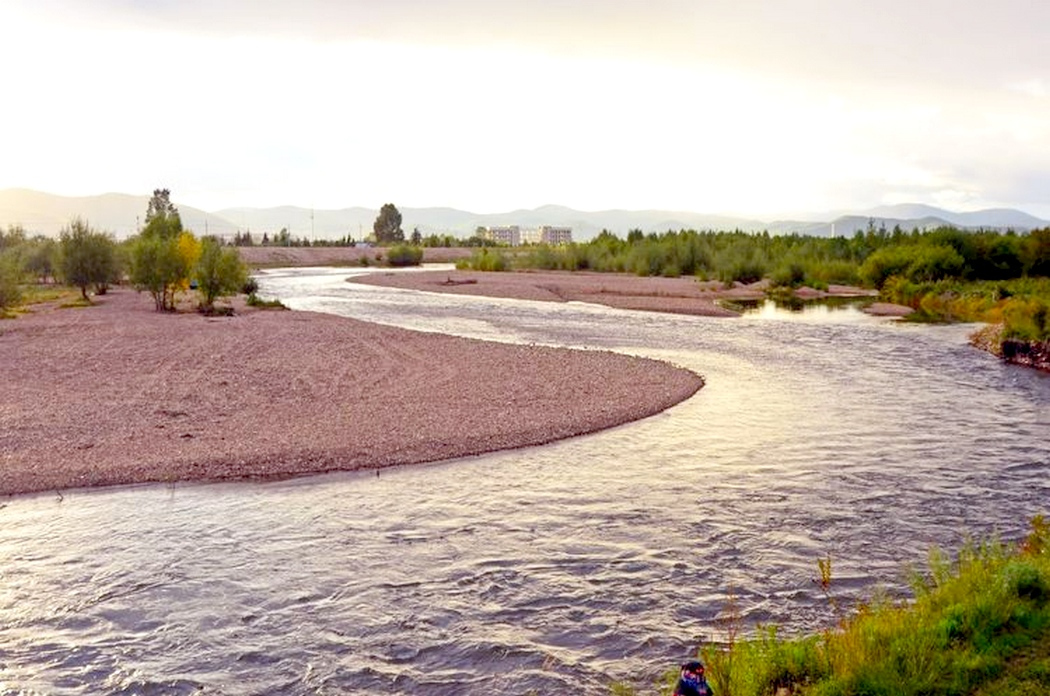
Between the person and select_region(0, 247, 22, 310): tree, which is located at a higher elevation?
select_region(0, 247, 22, 310): tree

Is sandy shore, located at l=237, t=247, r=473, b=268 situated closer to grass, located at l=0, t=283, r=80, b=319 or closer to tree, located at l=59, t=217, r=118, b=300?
grass, located at l=0, t=283, r=80, b=319

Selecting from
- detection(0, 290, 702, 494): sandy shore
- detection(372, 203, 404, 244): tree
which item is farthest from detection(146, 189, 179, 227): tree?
detection(0, 290, 702, 494): sandy shore

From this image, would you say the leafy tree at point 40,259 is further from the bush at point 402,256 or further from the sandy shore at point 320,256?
the bush at point 402,256

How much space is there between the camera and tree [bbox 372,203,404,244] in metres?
184

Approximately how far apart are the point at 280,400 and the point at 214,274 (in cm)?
2832

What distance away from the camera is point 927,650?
7.05m

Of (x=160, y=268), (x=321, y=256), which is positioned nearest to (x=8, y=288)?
(x=160, y=268)

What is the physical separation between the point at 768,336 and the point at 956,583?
29417 millimetres

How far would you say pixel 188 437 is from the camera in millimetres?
17125

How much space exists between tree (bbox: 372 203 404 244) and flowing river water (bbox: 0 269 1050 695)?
168280 millimetres

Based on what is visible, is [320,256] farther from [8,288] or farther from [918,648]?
[918,648]

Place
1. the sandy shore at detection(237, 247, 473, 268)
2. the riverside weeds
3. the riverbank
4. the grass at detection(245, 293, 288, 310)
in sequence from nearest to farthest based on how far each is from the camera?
1. the riverside weeds
2. the grass at detection(245, 293, 288, 310)
3. the riverbank
4. the sandy shore at detection(237, 247, 473, 268)

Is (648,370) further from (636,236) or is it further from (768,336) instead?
(636,236)

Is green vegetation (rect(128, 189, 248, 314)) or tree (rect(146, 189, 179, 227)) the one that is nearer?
green vegetation (rect(128, 189, 248, 314))
